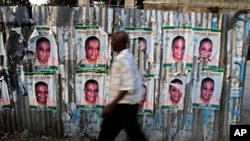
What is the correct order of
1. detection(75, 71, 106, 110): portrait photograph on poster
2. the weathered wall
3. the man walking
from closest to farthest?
1. the man walking
2. the weathered wall
3. detection(75, 71, 106, 110): portrait photograph on poster

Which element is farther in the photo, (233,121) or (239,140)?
(233,121)

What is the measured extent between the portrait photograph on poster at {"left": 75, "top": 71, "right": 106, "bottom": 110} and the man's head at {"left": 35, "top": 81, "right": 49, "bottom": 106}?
0.47 meters

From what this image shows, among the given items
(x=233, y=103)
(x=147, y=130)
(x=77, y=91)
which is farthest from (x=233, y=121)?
(x=77, y=91)

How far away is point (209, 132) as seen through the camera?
5.34m

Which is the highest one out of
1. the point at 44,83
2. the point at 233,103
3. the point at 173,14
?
the point at 173,14

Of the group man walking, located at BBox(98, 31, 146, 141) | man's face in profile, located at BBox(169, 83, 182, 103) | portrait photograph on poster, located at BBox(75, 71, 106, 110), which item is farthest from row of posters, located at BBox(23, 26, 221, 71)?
man walking, located at BBox(98, 31, 146, 141)

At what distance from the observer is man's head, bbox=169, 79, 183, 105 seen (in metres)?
5.22

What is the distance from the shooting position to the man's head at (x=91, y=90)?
17.0ft

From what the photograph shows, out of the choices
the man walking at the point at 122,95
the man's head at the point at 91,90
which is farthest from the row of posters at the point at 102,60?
the man walking at the point at 122,95

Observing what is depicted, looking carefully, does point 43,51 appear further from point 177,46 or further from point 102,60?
point 177,46

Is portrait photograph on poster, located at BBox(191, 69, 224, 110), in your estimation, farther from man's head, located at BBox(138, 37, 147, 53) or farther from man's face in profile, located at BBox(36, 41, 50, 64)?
man's face in profile, located at BBox(36, 41, 50, 64)

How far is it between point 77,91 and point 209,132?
6.95 ft

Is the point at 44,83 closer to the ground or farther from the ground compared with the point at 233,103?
farther from the ground

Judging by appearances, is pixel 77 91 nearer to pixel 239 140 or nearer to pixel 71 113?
pixel 71 113
